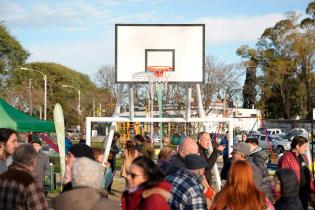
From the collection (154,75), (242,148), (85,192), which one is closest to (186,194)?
(85,192)

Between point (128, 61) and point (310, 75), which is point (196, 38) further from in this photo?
point (310, 75)

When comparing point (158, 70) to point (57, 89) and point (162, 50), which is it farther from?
point (57, 89)

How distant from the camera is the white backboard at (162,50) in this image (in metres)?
17.1

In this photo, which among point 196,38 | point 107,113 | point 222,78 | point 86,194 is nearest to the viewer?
point 86,194

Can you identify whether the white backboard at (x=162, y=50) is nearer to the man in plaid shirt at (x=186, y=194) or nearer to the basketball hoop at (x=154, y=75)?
the basketball hoop at (x=154, y=75)

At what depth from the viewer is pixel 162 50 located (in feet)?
57.1

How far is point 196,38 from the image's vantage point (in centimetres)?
1722

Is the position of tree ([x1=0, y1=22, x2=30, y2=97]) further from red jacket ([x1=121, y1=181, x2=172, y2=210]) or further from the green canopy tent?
red jacket ([x1=121, y1=181, x2=172, y2=210])

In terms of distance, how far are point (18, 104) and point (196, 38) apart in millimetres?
44164

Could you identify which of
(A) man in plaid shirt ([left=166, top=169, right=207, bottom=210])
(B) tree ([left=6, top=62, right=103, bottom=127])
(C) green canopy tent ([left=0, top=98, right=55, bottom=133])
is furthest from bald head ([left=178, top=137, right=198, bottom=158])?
(B) tree ([left=6, top=62, right=103, bottom=127])

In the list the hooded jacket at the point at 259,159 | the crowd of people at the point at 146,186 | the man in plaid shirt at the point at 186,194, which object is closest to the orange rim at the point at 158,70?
the hooded jacket at the point at 259,159

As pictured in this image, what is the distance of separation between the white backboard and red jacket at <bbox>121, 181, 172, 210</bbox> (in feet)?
41.8

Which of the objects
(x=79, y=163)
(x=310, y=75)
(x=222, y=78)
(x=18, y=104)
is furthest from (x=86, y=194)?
(x=310, y=75)

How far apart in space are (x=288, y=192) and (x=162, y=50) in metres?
12.0
